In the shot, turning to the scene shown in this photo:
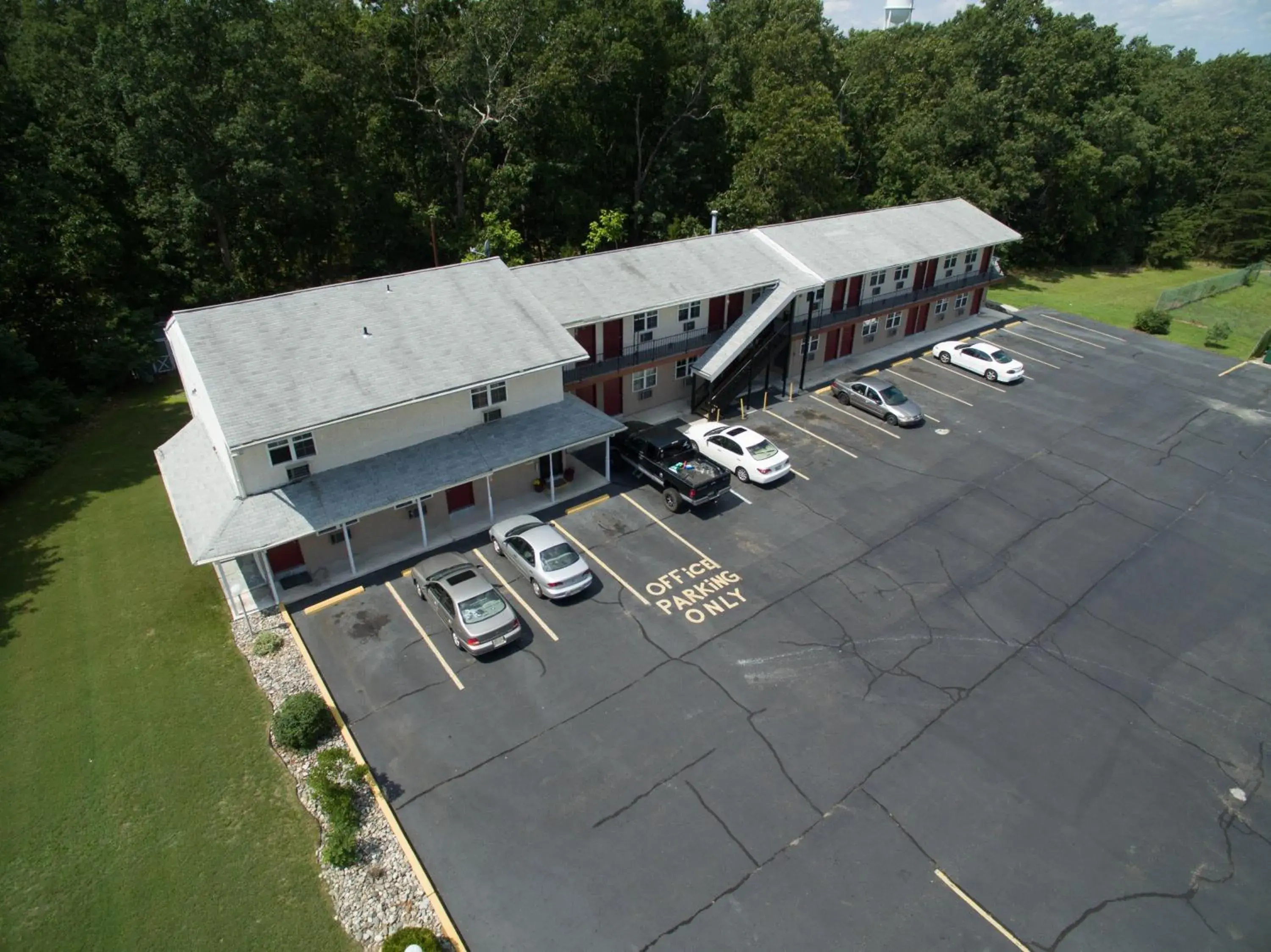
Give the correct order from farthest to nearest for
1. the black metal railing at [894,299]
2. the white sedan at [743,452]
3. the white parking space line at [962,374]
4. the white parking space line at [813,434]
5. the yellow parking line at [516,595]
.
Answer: the white parking space line at [962,374]
the black metal railing at [894,299]
the white parking space line at [813,434]
the white sedan at [743,452]
the yellow parking line at [516,595]

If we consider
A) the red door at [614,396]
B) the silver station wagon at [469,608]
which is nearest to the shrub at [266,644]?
the silver station wagon at [469,608]

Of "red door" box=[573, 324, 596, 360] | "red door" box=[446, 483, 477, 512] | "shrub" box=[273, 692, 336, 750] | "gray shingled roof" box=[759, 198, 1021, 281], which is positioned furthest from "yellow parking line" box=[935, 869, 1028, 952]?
"gray shingled roof" box=[759, 198, 1021, 281]

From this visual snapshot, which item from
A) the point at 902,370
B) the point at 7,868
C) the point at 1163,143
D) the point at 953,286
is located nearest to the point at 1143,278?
the point at 1163,143

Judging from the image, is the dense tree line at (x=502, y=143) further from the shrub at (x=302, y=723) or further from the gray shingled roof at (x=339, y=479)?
the shrub at (x=302, y=723)

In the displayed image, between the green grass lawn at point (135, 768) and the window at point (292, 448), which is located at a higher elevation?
the window at point (292, 448)

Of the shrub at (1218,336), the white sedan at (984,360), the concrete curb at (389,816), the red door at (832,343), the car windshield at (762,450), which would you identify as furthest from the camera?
the shrub at (1218,336)

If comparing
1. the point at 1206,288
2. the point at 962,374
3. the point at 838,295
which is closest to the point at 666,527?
the point at 838,295
